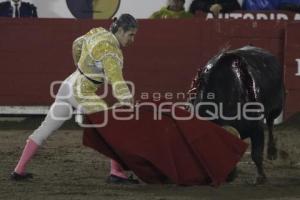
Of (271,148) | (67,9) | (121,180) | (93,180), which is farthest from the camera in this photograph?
(67,9)

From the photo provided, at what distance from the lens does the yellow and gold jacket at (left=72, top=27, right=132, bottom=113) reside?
5312 millimetres

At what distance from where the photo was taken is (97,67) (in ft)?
18.1

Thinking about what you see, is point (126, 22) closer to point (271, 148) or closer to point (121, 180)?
point (121, 180)

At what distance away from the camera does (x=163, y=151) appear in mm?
5379

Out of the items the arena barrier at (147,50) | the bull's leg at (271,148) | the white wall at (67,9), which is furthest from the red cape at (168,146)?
the white wall at (67,9)

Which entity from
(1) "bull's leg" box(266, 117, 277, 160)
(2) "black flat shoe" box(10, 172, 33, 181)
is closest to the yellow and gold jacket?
(2) "black flat shoe" box(10, 172, 33, 181)

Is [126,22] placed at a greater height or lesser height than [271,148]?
greater

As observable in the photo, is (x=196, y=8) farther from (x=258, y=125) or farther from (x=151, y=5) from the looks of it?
(x=258, y=125)

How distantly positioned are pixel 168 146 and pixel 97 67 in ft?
2.26

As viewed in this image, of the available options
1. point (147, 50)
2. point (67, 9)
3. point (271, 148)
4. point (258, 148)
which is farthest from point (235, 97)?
point (67, 9)

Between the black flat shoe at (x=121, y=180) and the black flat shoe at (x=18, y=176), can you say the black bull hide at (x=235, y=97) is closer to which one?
the black flat shoe at (x=121, y=180)

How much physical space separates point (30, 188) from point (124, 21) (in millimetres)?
1217

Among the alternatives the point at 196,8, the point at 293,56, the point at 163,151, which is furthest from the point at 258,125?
the point at 196,8

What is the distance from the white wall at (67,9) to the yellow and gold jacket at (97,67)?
5262mm
